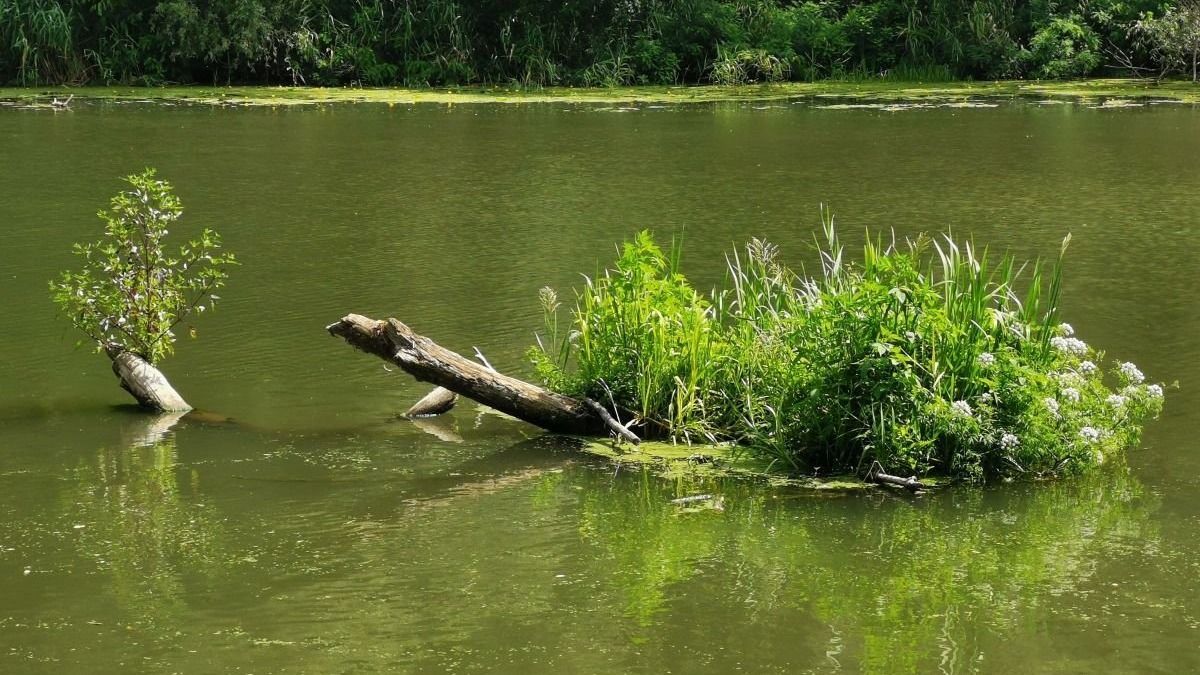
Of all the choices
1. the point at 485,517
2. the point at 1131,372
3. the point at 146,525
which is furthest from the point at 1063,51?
the point at 146,525

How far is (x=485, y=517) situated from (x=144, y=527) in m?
1.17

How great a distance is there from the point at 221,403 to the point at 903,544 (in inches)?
138

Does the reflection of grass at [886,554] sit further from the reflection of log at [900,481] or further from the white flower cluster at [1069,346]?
the white flower cluster at [1069,346]

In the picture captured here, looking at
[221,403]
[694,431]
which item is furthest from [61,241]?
[694,431]

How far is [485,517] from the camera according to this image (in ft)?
18.7

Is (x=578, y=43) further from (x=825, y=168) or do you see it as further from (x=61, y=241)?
(x=61, y=241)

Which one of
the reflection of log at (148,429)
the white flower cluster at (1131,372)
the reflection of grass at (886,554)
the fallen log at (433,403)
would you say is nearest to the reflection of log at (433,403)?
the fallen log at (433,403)

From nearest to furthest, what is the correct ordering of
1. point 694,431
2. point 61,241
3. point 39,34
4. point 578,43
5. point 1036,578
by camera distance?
point 1036,578
point 694,431
point 61,241
point 39,34
point 578,43

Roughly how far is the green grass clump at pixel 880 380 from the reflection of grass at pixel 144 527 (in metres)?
1.82

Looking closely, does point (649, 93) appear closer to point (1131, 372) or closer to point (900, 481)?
point (1131, 372)

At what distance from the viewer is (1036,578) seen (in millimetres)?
4988

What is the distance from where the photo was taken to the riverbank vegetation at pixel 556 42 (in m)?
26.8

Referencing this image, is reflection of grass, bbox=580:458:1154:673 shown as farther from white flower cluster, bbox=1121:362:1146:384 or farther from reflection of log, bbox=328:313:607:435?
reflection of log, bbox=328:313:607:435

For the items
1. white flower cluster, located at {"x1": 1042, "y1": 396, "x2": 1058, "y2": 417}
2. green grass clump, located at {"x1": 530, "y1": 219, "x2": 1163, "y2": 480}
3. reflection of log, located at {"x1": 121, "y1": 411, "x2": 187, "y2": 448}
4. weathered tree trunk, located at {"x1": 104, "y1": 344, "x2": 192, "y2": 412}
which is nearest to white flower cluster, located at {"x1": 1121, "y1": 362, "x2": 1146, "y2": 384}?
green grass clump, located at {"x1": 530, "y1": 219, "x2": 1163, "y2": 480}
